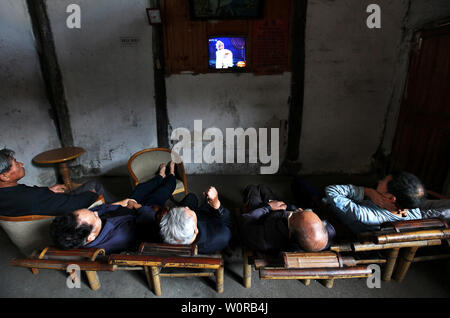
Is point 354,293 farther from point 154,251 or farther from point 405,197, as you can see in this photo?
point 154,251

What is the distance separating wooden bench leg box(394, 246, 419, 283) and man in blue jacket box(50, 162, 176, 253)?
2009 mm

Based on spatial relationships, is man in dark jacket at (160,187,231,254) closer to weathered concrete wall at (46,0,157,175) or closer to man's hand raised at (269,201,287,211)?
man's hand raised at (269,201,287,211)

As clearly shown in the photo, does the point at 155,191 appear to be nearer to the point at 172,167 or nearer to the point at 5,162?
the point at 172,167

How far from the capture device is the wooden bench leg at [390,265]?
1.83m

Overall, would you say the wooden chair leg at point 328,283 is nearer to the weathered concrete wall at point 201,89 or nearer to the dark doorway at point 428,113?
the dark doorway at point 428,113

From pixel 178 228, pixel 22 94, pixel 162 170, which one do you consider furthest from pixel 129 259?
pixel 22 94

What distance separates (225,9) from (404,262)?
371 centimetres

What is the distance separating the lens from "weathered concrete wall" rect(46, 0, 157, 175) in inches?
137

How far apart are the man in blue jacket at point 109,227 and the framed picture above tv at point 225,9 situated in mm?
2790

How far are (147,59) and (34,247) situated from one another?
2.94m

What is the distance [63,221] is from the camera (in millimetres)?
1559

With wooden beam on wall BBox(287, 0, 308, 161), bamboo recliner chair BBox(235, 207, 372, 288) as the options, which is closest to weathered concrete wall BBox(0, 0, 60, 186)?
bamboo recliner chair BBox(235, 207, 372, 288)

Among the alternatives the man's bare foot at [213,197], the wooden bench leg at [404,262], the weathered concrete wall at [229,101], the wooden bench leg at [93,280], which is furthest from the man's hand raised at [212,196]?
the weathered concrete wall at [229,101]
